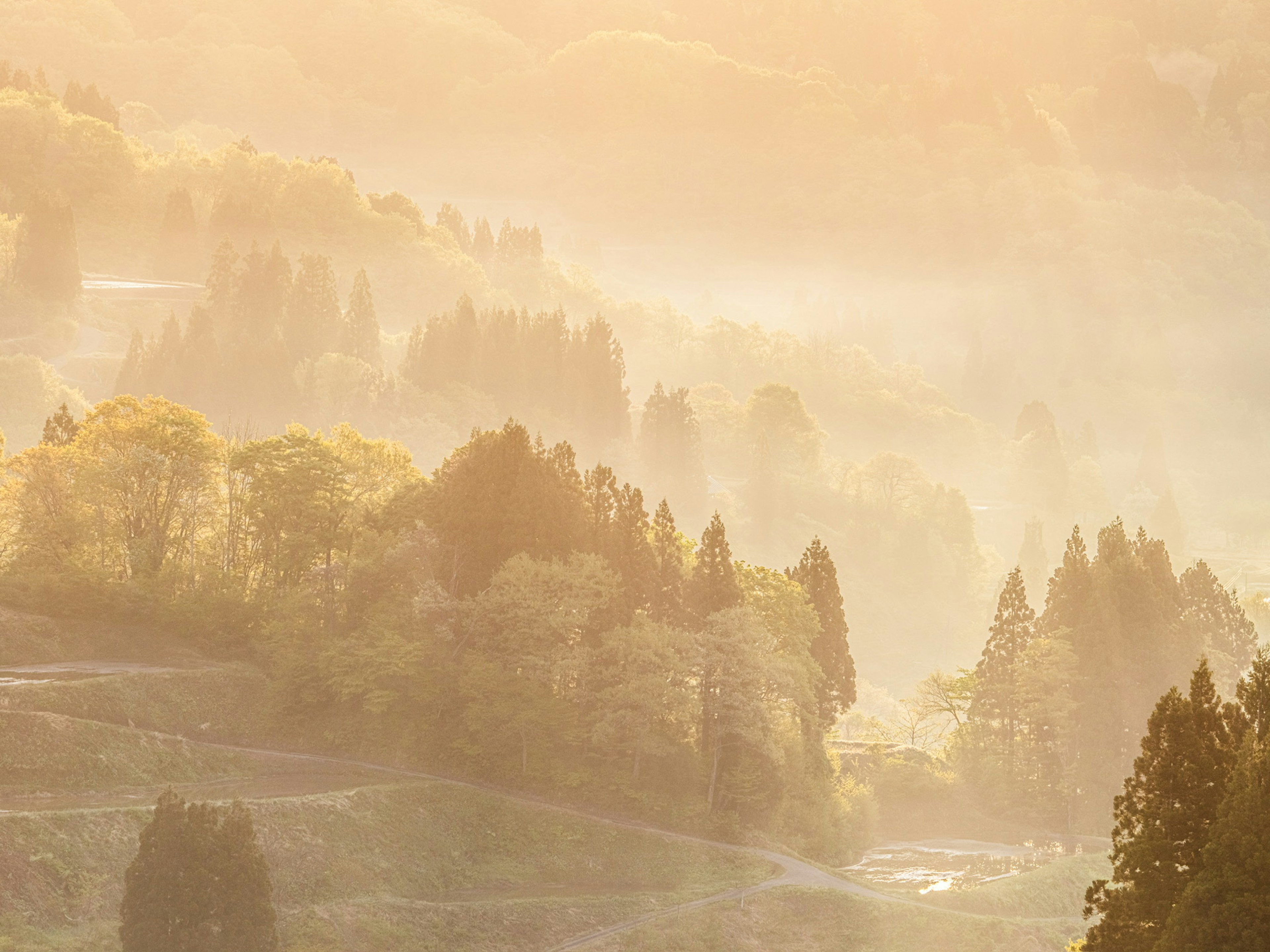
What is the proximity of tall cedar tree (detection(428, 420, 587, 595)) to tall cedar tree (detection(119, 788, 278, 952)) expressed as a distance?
126ft

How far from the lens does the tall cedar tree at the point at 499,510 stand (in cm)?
9356

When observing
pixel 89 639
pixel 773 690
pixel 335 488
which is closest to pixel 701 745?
pixel 773 690

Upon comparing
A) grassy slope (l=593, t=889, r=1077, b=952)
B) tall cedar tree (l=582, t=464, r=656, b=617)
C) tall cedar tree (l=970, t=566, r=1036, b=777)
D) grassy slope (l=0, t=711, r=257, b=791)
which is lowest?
grassy slope (l=593, t=889, r=1077, b=952)

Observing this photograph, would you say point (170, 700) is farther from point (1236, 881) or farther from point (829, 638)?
point (1236, 881)

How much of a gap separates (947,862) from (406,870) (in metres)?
42.9

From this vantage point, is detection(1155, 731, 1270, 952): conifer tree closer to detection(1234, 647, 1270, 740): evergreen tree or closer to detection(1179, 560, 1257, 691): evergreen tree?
detection(1234, 647, 1270, 740): evergreen tree

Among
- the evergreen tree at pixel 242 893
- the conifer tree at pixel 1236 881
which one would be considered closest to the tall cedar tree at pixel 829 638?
the evergreen tree at pixel 242 893

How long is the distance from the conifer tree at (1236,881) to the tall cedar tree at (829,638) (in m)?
68.7

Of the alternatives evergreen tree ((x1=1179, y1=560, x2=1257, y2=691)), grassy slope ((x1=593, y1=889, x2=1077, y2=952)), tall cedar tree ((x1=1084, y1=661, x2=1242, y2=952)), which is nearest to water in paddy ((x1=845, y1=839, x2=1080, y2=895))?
grassy slope ((x1=593, y1=889, x2=1077, y2=952))

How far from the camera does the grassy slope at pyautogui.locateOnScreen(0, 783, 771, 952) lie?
5825 centimetres

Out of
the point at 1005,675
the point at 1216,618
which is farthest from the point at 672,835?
the point at 1216,618

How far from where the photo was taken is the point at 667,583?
96.2 m

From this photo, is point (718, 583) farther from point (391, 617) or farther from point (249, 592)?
point (249, 592)

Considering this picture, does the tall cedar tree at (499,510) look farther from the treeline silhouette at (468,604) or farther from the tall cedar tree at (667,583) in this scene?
the tall cedar tree at (667,583)
